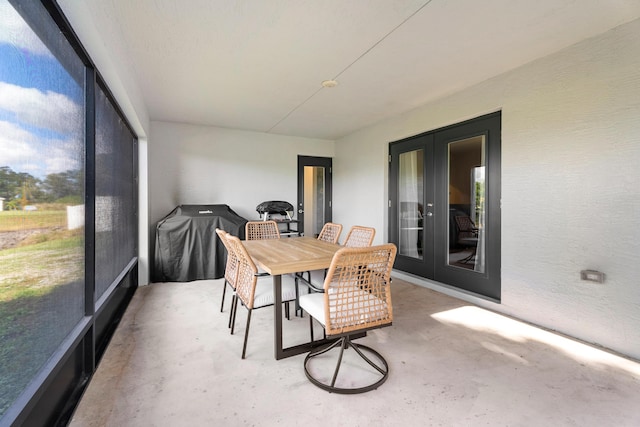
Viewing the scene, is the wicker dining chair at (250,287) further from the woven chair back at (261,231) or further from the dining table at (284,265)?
the woven chair back at (261,231)

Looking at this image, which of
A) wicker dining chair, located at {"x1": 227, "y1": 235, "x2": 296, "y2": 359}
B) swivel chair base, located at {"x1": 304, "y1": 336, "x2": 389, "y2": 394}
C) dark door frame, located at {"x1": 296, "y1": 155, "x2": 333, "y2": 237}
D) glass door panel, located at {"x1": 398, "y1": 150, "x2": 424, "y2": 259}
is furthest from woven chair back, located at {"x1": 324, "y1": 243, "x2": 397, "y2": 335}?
dark door frame, located at {"x1": 296, "y1": 155, "x2": 333, "y2": 237}

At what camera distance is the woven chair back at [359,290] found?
5.32ft

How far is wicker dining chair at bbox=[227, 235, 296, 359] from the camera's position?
6.55 feet

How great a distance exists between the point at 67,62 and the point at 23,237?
1072 mm

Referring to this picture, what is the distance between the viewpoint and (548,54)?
2.62m

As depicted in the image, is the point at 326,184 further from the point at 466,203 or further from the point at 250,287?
the point at 250,287

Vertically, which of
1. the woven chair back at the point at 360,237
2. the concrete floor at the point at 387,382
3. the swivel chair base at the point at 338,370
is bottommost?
the concrete floor at the point at 387,382

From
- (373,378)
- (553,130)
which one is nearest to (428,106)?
(553,130)

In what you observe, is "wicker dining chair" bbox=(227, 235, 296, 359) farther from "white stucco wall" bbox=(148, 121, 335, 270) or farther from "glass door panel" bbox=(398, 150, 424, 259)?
"white stucco wall" bbox=(148, 121, 335, 270)

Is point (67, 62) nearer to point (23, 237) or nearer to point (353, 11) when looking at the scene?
point (23, 237)

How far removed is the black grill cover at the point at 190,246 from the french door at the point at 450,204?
8.82 feet

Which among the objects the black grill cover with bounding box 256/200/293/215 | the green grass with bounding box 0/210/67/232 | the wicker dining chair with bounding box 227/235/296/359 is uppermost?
the black grill cover with bounding box 256/200/293/215

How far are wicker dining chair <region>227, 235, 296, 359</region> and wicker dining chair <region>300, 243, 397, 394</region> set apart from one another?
396 millimetres

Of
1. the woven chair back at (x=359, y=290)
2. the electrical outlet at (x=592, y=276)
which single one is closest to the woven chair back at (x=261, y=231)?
the woven chair back at (x=359, y=290)
